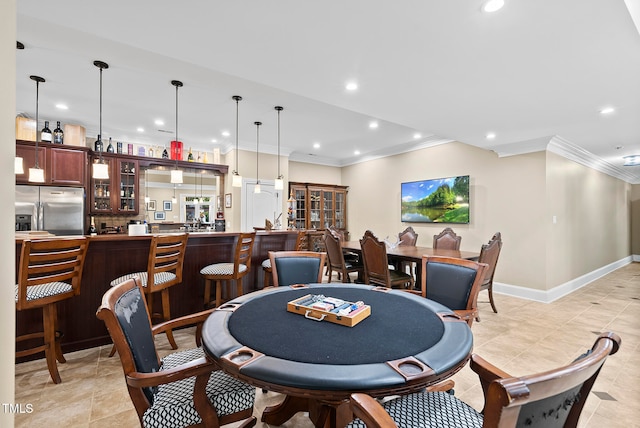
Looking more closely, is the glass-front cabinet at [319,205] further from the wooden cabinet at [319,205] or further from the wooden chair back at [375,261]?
the wooden chair back at [375,261]

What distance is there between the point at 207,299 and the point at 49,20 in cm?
259

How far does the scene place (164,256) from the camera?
8.80ft

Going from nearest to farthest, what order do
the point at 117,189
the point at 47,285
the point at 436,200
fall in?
1. the point at 47,285
2. the point at 117,189
3. the point at 436,200

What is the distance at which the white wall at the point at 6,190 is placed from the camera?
86 centimetres

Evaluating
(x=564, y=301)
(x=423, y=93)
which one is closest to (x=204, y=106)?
(x=423, y=93)

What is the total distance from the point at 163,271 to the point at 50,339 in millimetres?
879

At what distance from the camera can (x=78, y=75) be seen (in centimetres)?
314

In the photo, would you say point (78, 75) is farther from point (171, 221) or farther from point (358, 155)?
point (358, 155)

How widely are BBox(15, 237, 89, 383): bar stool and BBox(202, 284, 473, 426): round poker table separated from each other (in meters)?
1.52

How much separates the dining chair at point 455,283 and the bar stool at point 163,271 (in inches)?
87.6

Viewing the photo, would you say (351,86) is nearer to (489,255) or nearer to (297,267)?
(297,267)

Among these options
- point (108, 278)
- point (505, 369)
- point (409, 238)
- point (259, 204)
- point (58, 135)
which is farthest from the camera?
point (259, 204)

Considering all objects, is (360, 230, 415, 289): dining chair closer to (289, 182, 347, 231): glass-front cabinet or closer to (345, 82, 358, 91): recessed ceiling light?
(345, 82, 358, 91): recessed ceiling light

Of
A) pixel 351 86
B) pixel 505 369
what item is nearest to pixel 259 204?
pixel 351 86
